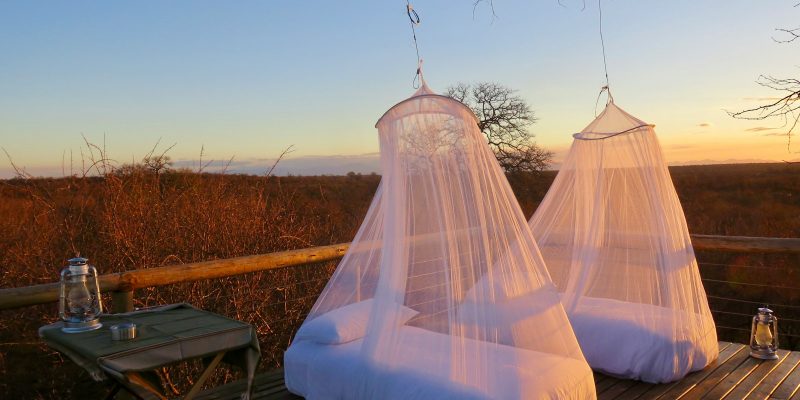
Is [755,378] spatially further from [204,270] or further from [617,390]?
[204,270]

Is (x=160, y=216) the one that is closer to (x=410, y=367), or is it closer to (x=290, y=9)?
(x=290, y=9)

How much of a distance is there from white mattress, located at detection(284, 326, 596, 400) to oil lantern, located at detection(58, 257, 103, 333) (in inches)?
43.4

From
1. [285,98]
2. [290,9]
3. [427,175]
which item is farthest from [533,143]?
[427,175]

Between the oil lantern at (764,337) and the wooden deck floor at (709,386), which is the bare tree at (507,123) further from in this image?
the wooden deck floor at (709,386)

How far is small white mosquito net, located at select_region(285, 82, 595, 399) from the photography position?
2.66 m

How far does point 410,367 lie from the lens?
2.64 m

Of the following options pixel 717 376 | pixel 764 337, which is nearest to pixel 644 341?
pixel 717 376

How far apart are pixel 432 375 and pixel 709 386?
1842 millimetres

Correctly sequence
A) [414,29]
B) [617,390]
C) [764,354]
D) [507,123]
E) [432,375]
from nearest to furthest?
[432,375], [414,29], [617,390], [764,354], [507,123]

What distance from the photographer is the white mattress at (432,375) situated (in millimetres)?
2484

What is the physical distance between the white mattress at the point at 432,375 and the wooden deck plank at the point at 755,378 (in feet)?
3.52

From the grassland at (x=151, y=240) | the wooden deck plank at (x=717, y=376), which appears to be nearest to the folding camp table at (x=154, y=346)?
the grassland at (x=151, y=240)

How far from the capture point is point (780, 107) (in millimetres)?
4164

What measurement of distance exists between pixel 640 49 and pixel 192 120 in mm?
5013
